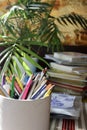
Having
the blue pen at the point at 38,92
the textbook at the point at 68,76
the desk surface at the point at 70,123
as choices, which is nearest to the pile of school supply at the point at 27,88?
the blue pen at the point at 38,92

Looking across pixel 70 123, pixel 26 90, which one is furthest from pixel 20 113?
pixel 70 123

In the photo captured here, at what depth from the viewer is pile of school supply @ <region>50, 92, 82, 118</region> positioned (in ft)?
2.82

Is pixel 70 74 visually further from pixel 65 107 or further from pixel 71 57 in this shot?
pixel 65 107

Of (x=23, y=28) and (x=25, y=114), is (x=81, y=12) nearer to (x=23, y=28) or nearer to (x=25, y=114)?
(x=23, y=28)

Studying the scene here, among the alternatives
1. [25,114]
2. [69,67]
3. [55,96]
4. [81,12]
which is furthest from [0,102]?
[81,12]

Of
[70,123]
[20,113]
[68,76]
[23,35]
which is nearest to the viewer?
[20,113]

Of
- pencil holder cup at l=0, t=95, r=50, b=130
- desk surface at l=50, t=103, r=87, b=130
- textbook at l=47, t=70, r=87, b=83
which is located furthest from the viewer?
textbook at l=47, t=70, r=87, b=83

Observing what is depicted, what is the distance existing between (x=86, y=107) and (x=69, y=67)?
0.21 m

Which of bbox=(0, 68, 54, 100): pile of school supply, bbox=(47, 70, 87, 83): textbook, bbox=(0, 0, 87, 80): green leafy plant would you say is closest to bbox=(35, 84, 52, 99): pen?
bbox=(0, 68, 54, 100): pile of school supply

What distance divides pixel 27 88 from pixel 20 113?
83 millimetres

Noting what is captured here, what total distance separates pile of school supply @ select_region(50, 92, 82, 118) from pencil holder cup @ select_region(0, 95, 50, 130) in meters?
0.20

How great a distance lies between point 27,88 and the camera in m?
0.71

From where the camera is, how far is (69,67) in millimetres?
1139

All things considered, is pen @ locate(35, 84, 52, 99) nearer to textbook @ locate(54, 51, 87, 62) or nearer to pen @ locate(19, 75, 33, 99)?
pen @ locate(19, 75, 33, 99)
